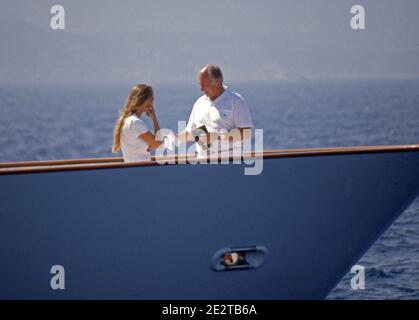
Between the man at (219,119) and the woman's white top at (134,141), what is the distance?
16.9 inches

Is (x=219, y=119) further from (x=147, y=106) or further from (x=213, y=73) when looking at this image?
(x=147, y=106)

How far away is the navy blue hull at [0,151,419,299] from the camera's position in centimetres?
773

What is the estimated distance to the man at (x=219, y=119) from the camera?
8.04 metres

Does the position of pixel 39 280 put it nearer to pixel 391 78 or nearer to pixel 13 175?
pixel 13 175

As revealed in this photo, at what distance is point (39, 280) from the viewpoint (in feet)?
25.6

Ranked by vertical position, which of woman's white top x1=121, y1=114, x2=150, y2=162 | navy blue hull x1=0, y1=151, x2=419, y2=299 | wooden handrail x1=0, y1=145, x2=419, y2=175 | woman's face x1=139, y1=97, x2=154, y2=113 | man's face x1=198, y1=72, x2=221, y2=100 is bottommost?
navy blue hull x1=0, y1=151, x2=419, y2=299

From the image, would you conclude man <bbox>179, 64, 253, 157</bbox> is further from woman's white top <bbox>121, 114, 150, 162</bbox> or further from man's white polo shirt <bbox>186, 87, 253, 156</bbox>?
woman's white top <bbox>121, 114, 150, 162</bbox>

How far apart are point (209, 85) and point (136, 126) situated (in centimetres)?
72

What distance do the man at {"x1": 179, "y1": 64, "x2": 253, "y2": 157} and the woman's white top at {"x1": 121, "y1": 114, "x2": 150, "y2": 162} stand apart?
43cm

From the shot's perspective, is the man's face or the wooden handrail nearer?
the wooden handrail

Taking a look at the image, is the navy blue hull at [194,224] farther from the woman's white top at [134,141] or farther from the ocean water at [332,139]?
the ocean water at [332,139]

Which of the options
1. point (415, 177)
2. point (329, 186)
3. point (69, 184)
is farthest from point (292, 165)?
point (69, 184)

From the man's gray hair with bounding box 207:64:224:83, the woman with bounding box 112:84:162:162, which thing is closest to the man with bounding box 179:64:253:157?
the man's gray hair with bounding box 207:64:224:83

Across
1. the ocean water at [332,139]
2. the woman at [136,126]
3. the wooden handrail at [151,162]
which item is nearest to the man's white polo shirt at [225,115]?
the wooden handrail at [151,162]
